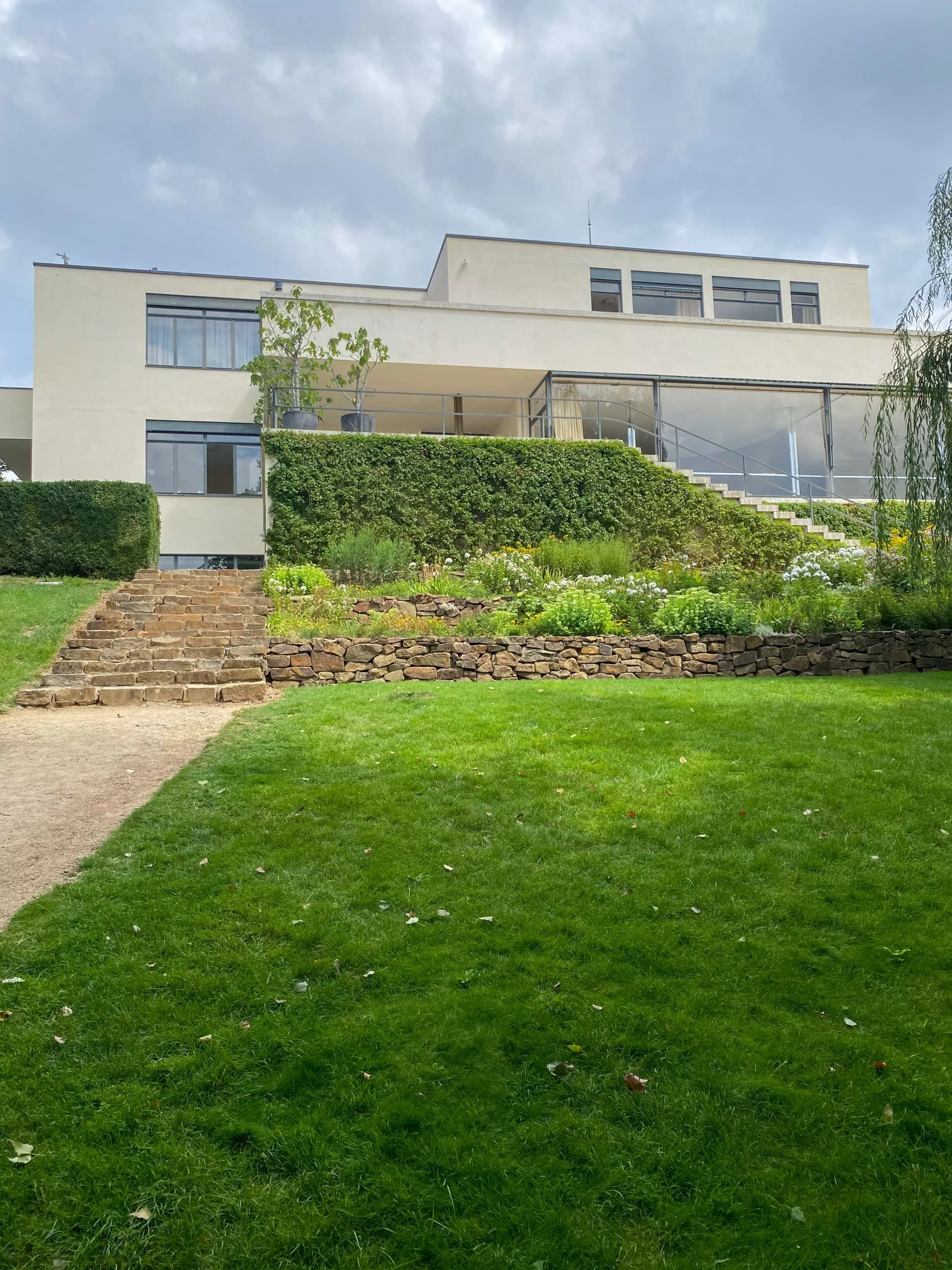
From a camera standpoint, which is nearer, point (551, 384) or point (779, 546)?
point (779, 546)

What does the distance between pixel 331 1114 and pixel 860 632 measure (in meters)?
10.3

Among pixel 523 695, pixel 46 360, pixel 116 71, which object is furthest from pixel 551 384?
pixel 523 695

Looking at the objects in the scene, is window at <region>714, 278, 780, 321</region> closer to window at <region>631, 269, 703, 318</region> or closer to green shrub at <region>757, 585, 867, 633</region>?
window at <region>631, 269, 703, 318</region>

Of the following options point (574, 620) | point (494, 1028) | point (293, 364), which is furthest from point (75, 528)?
point (494, 1028)

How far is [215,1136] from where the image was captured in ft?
7.90

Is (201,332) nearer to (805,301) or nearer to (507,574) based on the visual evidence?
(507,574)

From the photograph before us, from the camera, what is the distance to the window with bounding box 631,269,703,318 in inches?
998

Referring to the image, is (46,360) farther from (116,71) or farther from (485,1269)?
(485,1269)

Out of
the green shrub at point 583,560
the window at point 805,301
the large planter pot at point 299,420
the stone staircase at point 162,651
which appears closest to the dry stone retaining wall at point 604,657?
the stone staircase at point 162,651

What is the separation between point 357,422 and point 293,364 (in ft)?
7.15

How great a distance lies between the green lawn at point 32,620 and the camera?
30.5ft

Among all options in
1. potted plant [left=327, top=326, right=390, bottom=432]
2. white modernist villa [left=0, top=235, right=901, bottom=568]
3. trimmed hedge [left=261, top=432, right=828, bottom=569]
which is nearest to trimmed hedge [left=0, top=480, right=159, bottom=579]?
trimmed hedge [left=261, top=432, right=828, bottom=569]

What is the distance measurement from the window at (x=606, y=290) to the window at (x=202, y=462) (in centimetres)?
1146

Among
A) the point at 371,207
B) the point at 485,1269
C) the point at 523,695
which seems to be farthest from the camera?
the point at 371,207
